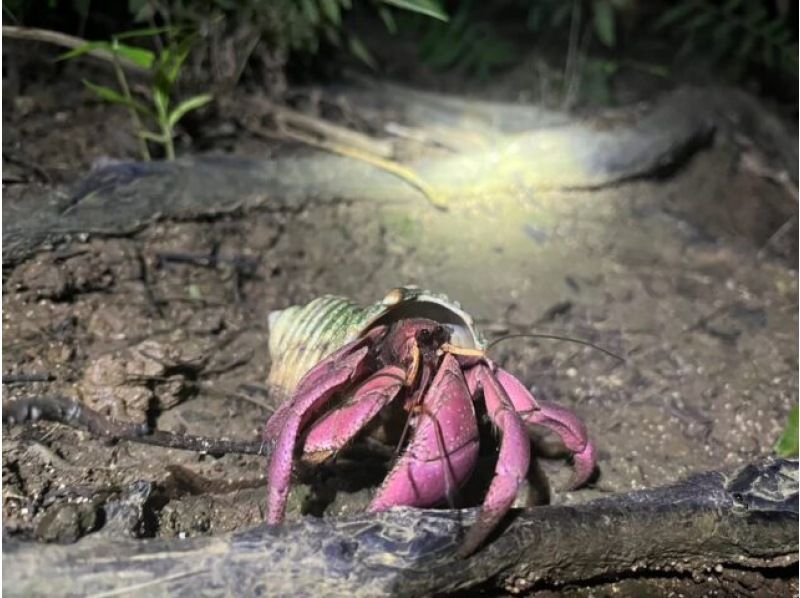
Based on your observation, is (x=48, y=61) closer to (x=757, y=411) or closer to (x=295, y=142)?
(x=295, y=142)

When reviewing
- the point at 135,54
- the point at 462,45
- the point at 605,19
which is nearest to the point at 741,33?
the point at 605,19

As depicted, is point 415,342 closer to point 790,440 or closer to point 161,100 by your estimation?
point 790,440

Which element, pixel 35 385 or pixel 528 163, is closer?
pixel 35 385

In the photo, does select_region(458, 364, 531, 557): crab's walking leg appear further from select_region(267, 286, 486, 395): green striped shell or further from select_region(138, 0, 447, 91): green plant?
select_region(138, 0, 447, 91): green plant

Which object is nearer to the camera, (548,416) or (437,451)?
(437,451)

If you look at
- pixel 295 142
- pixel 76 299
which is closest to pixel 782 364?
pixel 295 142

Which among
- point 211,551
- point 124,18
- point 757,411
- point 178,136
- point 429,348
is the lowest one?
point 211,551

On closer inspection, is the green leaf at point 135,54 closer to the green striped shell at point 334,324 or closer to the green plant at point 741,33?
the green striped shell at point 334,324
